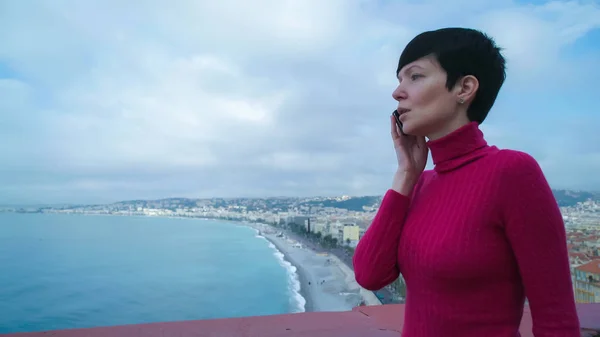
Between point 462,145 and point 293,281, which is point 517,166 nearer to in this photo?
point 462,145

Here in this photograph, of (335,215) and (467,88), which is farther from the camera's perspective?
(335,215)

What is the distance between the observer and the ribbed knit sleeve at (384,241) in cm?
62

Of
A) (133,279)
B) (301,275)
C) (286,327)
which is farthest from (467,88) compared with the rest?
(133,279)

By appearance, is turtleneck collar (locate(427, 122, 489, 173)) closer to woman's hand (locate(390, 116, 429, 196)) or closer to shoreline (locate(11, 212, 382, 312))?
woman's hand (locate(390, 116, 429, 196))

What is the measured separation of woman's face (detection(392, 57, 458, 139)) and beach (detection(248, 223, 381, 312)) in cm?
1071

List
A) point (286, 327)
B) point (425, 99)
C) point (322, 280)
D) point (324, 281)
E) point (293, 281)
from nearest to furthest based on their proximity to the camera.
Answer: point (425, 99) < point (286, 327) < point (324, 281) < point (322, 280) < point (293, 281)

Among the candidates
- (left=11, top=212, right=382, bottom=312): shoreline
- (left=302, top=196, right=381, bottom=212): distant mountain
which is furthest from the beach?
(left=302, top=196, right=381, bottom=212): distant mountain

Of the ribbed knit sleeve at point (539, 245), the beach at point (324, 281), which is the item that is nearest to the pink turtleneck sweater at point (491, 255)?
the ribbed knit sleeve at point (539, 245)

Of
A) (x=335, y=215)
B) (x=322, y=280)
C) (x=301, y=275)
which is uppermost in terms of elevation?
(x=335, y=215)

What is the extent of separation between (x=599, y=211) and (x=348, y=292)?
555 inches

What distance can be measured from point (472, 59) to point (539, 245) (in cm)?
26

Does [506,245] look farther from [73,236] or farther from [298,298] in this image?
[73,236]

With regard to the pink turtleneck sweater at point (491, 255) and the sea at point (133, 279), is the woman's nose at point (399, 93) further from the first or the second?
the sea at point (133, 279)

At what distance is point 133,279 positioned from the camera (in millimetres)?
21000
